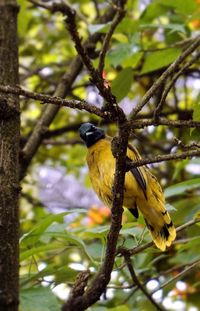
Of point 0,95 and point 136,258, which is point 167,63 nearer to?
point 136,258

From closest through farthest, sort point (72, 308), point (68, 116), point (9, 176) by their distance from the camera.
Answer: point (72, 308), point (9, 176), point (68, 116)

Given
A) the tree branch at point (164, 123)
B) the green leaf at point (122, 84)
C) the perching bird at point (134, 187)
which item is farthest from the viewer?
the green leaf at point (122, 84)

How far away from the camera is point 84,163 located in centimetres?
440

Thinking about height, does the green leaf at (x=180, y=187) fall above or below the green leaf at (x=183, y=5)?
below

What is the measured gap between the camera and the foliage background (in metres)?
2.24

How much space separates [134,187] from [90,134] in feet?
1.38

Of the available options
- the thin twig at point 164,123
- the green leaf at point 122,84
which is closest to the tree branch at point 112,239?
the thin twig at point 164,123

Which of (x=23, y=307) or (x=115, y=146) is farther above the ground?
(x=115, y=146)

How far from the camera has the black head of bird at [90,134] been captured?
123 inches

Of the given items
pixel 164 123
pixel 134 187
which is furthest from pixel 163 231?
pixel 164 123

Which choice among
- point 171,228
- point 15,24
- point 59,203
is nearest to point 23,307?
point 171,228

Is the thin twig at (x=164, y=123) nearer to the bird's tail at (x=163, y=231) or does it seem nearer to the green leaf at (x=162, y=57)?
the bird's tail at (x=163, y=231)

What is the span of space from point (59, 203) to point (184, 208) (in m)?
2.05

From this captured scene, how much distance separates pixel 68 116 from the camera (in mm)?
4777
